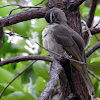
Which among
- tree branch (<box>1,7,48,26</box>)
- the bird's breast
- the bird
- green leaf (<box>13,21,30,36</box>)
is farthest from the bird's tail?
green leaf (<box>13,21,30,36</box>)

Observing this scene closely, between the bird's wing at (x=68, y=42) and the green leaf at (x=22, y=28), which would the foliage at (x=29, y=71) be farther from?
the bird's wing at (x=68, y=42)

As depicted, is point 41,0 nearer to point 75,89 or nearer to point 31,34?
point 31,34

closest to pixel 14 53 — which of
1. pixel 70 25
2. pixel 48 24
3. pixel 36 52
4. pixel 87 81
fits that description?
pixel 36 52

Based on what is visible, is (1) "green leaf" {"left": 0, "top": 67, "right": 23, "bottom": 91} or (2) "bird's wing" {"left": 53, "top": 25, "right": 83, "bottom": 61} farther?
(1) "green leaf" {"left": 0, "top": 67, "right": 23, "bottom": 91}

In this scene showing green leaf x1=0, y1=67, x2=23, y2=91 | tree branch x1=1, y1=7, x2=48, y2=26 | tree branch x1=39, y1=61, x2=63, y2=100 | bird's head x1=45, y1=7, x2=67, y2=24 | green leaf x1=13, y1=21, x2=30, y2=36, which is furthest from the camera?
green leaf x1=13, y1=21, x2=30, y2=36

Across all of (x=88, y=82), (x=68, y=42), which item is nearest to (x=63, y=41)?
(x=68, y=42)

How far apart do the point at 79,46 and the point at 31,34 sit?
1.79 feet

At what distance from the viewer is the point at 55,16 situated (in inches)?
110

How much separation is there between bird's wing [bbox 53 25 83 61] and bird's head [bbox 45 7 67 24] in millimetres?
120

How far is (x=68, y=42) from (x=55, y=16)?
0.39 meters

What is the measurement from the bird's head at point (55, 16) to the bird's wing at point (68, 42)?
0.12m

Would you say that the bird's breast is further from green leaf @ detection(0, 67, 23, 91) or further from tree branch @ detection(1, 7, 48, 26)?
green leaf @ detection(0, 67, 23, 91)

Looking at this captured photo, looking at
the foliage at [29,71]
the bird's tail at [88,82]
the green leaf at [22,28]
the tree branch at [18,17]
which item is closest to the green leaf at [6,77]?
the foliage at [29,71]

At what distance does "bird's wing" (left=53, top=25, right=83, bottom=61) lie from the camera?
100 inches
